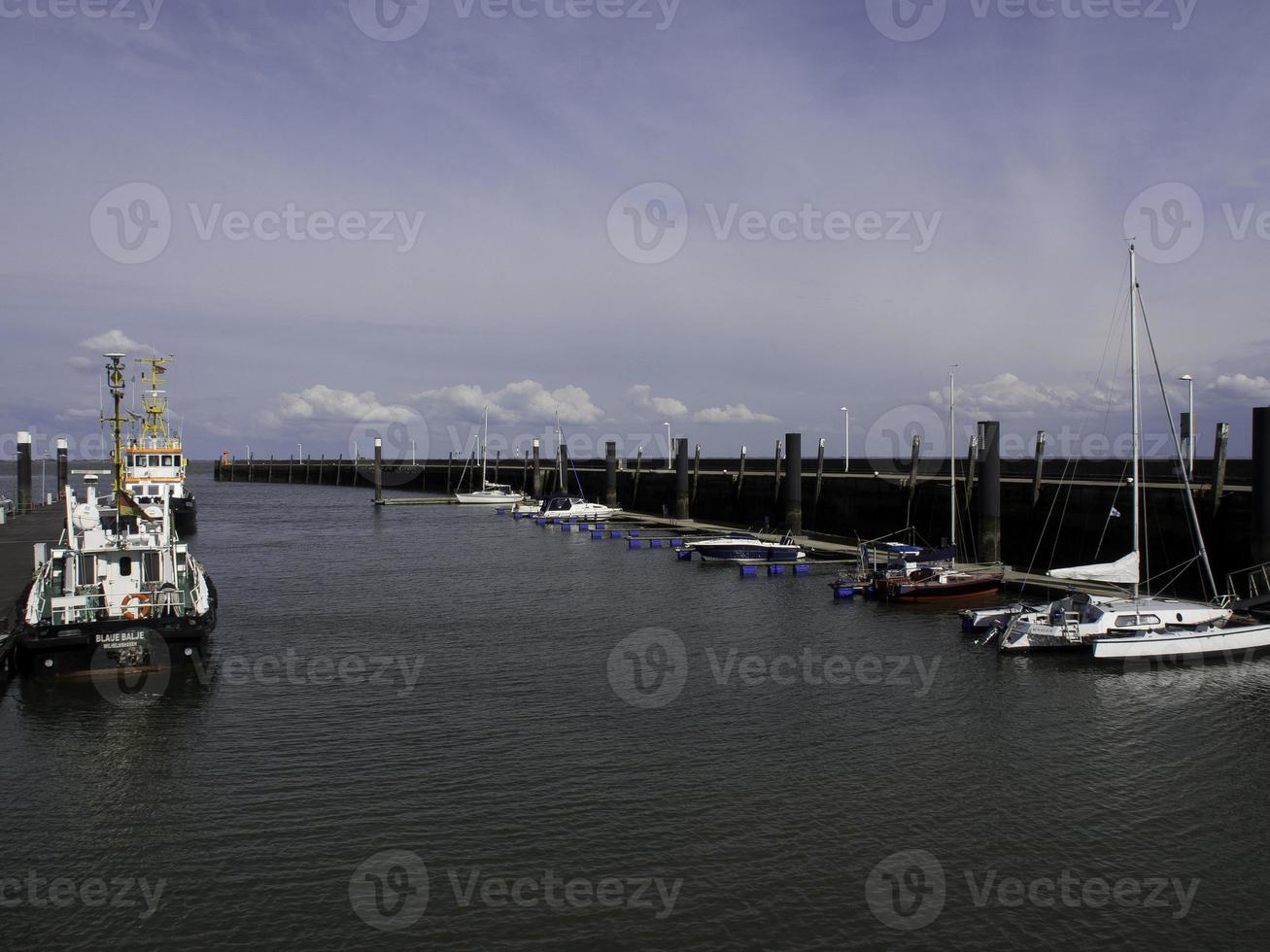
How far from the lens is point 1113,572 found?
1296 inches

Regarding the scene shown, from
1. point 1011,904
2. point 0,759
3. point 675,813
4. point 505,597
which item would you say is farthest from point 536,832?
point 505,597

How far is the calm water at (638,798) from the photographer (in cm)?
1502

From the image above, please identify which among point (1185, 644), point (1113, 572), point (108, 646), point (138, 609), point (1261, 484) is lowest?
point (1185, 644)

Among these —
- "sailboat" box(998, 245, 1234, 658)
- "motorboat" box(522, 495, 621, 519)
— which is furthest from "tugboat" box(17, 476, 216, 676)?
"motorboat" box(522, 495, 621, 519)

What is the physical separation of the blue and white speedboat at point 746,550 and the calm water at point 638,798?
19275 millimetres

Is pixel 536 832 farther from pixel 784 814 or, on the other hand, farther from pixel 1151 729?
pixel 1151 729

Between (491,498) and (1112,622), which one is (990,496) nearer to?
(1112,622)

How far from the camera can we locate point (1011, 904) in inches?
610

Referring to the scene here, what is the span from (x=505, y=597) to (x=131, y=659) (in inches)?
774

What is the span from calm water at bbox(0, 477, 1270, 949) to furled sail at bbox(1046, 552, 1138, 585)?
4230mm

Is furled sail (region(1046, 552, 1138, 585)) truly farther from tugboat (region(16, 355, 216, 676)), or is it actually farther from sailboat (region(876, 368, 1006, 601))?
tugboat (region(16, 355, 216, 676))

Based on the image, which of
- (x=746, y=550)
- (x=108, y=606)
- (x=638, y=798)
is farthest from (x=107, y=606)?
(x=746, y=550)

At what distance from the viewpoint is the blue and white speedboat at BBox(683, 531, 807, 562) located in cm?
5466

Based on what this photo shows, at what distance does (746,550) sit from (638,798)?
1472 inches
